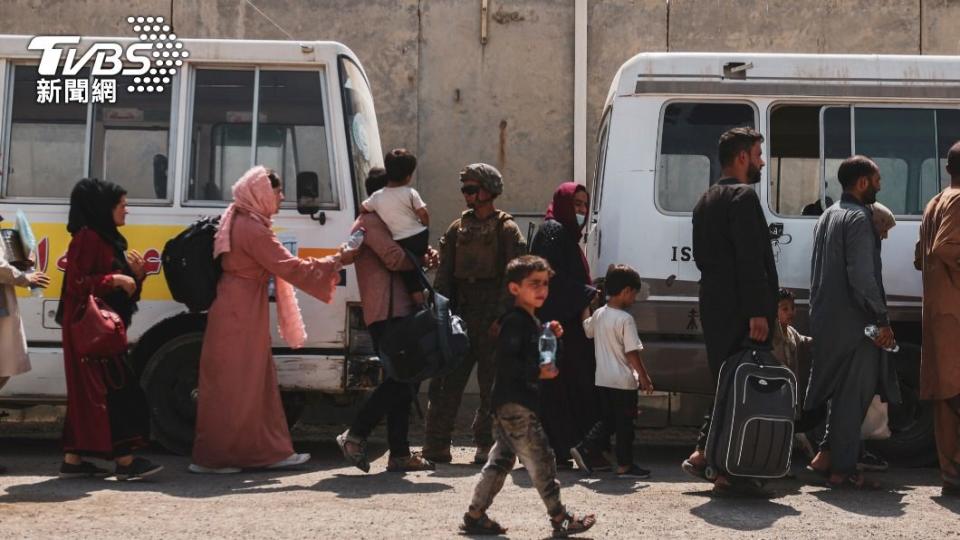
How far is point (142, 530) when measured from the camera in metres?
6.32

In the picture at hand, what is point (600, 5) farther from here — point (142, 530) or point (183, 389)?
point (142, 530)

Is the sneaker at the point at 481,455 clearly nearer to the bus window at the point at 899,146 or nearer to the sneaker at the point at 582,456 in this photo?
the sneaker at the point at 582,456

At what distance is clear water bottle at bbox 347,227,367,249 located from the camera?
8.06 m

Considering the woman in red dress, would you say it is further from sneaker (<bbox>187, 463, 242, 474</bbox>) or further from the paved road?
sneaker (<bbox>187, 463, 242, 474</bbox>)

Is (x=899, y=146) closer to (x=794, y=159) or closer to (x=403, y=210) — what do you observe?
(x=794, y=159)

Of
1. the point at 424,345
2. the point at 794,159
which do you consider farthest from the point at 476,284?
the point at 794,159

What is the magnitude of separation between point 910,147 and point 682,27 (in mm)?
6574

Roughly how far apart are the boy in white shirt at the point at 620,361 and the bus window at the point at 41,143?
10.9 feet

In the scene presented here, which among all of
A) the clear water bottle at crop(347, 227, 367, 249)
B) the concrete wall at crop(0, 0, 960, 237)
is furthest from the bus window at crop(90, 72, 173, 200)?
the concrete wall at crop(0, 0, 960, 237)

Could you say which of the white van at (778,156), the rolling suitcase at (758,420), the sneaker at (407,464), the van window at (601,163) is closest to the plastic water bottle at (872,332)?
the rolling suitcase at (758,420)

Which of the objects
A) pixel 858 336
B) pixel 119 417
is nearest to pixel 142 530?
pixel 119 417

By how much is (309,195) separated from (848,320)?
3228 mm

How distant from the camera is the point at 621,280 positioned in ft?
26.3

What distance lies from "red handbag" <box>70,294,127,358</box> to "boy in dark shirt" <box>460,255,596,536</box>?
8.41 ft
